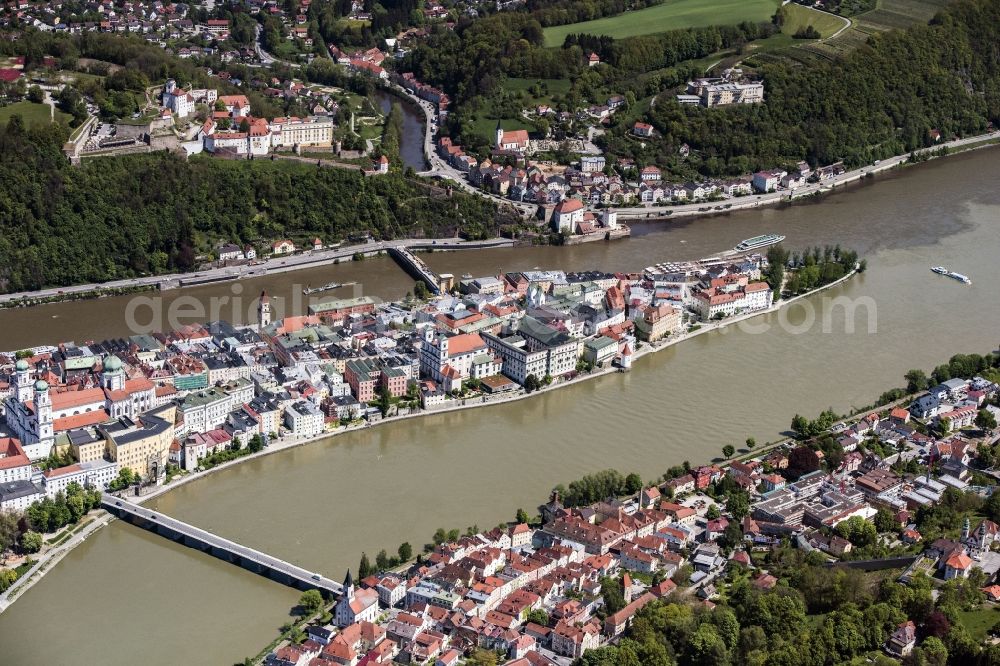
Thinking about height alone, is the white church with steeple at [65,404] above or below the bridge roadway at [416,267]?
above

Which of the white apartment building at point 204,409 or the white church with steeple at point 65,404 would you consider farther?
the white apartment building at point 204,409

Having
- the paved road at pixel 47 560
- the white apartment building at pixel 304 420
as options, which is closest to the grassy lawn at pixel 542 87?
the white apartment building at pixel 304 420

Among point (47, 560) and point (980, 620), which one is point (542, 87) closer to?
point (47, 560)

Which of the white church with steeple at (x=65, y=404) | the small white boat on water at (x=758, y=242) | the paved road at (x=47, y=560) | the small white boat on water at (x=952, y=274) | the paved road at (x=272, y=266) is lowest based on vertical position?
the paved road at (x=47, y=560)

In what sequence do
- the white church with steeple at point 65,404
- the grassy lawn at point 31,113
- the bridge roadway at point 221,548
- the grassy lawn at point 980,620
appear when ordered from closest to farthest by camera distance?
1. the grassy lawn at point 980,620
2. the bridge roadway at point 221,548
3. the white church with steeple at point 65,404
4. the grassy lawn at point 31,113

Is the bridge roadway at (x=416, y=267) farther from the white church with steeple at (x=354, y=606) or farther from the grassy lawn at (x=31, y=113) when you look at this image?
the white church with steeple at (x=354, y=606)

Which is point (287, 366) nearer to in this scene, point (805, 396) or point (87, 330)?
point (87, 330)

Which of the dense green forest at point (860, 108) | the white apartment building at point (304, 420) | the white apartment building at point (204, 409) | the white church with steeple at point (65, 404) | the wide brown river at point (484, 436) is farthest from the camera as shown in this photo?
the dense green forest at point (860, 108)
